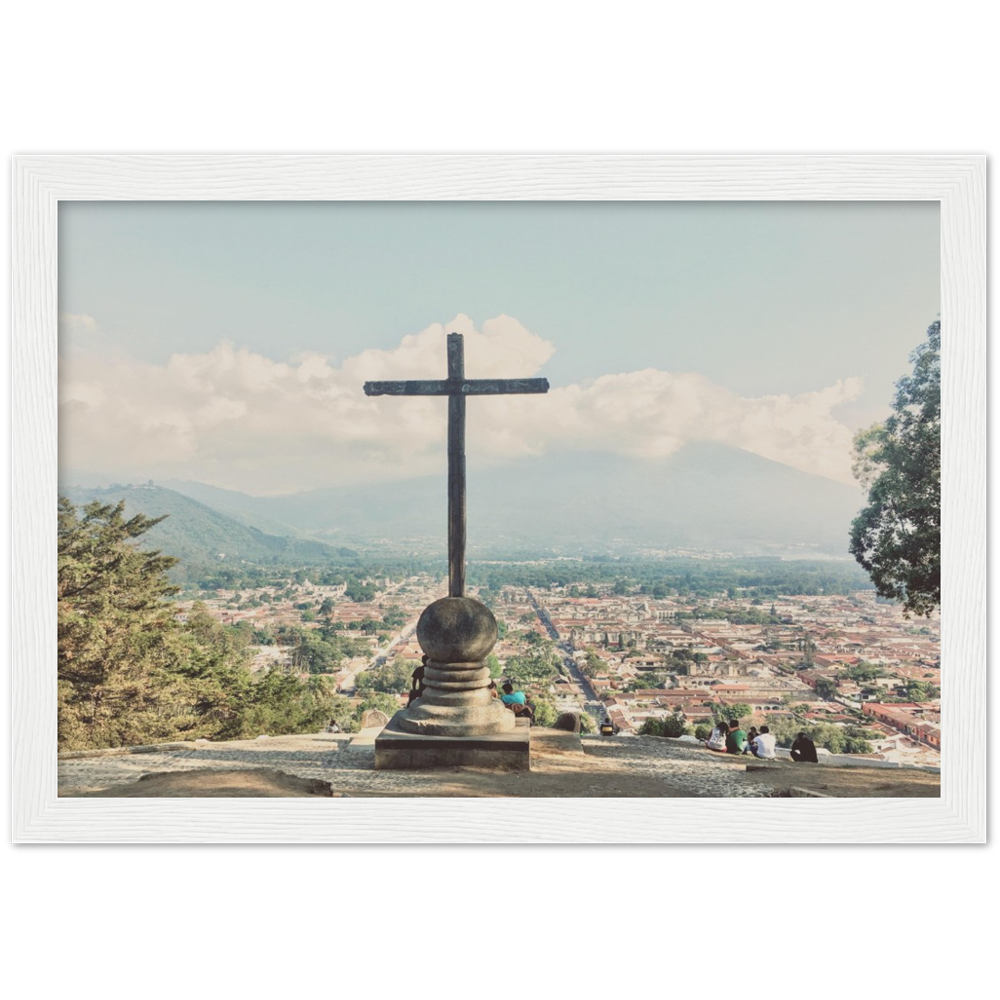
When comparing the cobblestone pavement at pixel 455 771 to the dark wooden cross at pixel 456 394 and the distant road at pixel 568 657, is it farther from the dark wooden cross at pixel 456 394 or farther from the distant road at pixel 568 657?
the distant road at pixel 568 657

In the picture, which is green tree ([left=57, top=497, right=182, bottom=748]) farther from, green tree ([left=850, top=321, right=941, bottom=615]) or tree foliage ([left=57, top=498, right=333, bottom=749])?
green tree ([left=850, top=321, right=941, bottom=615])

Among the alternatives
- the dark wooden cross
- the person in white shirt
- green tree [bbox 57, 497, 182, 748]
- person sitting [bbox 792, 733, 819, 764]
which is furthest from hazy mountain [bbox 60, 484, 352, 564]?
person sitting [bbox 792, 733, 819, 764]

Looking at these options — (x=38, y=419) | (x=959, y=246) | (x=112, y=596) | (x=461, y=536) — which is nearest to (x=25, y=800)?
(x=38, y=419)

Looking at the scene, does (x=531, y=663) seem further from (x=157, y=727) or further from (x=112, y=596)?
(x=112, y=596)

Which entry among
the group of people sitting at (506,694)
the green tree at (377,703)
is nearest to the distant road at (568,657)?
the group of people sitting at (506,694)

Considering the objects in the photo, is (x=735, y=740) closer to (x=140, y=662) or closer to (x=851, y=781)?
(x=851, y=781)

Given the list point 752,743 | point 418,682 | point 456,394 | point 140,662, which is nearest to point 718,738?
point 752,743
